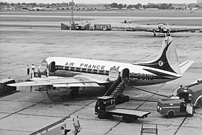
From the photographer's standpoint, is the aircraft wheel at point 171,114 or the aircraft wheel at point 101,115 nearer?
the aircraft wheel at point 101,115

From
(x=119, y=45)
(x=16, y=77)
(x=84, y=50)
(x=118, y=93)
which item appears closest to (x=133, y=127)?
(x=118, y=93)

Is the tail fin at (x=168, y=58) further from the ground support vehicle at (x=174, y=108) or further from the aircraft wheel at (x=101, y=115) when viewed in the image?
the aircraft wheel at (x=101, y=115)

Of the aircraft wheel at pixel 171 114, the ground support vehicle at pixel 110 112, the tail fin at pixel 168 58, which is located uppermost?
the tail fin at pixel 168 58

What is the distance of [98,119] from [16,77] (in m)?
21.3

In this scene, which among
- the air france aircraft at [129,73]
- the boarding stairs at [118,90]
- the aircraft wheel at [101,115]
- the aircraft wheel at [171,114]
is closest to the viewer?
→ the aircraft wheel at [101,115]

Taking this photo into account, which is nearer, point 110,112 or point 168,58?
point 110,112

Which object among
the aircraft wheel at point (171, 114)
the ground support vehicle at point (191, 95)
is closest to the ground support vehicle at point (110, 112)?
the aircraft wheel at point (171, 114)

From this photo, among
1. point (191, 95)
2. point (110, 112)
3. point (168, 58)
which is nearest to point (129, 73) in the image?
point (168, 58)

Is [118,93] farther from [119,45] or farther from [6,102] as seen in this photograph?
[119,45]

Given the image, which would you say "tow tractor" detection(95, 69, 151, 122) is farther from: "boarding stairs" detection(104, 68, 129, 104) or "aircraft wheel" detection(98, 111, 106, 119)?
"boarding stairs" detection(104, 68, 129, 104)

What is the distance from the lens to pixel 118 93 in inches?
1431

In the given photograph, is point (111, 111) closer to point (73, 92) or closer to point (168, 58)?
point (73, 92)

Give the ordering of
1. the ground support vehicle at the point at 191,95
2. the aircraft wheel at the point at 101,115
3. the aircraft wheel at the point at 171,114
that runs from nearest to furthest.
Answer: the aircraft wheel at the point at 101,115
the aircraft wheel at the point at 171,114
the ground support vehicle at the point at 191,95

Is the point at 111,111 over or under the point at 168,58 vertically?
under
